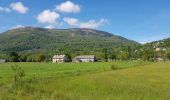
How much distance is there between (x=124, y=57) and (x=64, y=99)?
571 ft

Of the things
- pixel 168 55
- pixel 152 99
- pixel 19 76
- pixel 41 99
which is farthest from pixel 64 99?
pixel 168 55

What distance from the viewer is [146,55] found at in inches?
7008

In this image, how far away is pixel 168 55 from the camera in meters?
186

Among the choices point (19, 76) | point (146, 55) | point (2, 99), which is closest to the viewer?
point (2, 99)

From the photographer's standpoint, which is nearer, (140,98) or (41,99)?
(41,99)

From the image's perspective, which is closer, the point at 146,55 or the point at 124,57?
the point at 146,55

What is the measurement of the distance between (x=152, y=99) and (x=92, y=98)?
3.90 m

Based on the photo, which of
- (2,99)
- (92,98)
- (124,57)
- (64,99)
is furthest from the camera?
(124,57)

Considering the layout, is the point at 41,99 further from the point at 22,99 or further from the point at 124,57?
the point at 124,57

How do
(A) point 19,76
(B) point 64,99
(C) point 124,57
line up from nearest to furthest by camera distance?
(B) point 64,99, (A) point 19,76, (C) point 124,57

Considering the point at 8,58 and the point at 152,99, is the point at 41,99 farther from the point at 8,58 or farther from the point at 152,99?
the point at 8,58

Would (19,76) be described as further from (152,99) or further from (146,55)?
(146,55)

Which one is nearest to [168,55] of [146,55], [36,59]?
[146,55]

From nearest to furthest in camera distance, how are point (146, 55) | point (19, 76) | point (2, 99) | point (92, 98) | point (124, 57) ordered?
point (2, 99) < point (92, 98) < point (19, 76) < point (146, 55) < point (124, 57)
